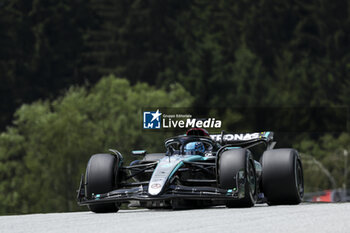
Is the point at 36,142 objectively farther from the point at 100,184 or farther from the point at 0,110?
the point at 100,184

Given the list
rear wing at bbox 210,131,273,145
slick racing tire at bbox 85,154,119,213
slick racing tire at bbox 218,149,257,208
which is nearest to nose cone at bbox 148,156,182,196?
slick racing tire at bbox 218,149,257,208

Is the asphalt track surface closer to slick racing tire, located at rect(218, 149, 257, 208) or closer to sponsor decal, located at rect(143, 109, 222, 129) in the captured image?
slick racing tire, located at rect(218, 149, 257, 208)

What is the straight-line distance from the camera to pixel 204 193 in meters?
14.3

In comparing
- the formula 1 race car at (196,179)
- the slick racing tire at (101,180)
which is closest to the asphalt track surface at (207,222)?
the formula 1 race car at (196,179)

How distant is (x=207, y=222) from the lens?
443 inches

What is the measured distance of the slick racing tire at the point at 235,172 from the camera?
47.4 feet

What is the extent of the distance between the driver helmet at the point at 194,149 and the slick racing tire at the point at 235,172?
1246 millimetres

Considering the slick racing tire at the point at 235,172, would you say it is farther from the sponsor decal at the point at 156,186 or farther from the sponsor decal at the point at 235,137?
the sponsor decal at the point at 235,137

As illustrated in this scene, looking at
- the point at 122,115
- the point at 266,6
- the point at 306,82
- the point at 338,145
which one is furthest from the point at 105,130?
the point at 266,6

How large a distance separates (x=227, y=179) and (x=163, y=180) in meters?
1.03

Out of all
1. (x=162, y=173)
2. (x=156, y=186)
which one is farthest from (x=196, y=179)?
(x=156, y=186)

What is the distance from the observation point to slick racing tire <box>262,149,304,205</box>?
15.5 metres

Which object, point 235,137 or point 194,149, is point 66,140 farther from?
point 194,149

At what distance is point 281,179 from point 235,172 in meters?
1.41
